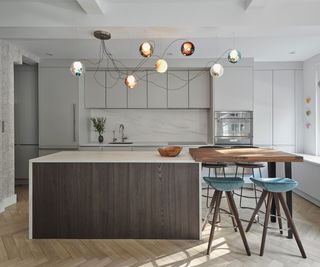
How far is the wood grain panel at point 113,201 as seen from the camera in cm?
294

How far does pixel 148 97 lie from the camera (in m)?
5.64

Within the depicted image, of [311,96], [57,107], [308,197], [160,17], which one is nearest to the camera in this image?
[160,17]

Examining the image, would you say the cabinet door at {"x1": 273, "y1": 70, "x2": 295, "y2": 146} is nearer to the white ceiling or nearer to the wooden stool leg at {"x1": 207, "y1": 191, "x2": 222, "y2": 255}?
the white ceiling

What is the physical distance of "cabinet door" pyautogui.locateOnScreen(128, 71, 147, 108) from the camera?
563cm


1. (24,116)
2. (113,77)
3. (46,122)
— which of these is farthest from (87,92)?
(24,116)

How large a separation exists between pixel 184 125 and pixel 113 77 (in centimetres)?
180

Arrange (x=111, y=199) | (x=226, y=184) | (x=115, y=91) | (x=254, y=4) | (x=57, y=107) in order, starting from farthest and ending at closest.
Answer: (x=115, y=91) → (x=57, y=107) → (x=254, y=4) → (x=111, y=199) → (x=226, y=184)

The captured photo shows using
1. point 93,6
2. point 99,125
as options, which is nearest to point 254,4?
point 93,6

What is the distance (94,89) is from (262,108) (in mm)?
3493

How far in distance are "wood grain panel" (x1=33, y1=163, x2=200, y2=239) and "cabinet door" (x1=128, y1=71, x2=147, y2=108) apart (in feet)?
9.33

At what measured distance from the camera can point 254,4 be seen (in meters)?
3.11

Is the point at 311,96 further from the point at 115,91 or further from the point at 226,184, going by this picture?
the point at 115,91

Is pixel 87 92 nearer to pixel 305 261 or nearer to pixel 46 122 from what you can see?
pixel 46 122

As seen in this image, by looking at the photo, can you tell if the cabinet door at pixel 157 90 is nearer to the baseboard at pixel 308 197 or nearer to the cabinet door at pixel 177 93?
the cabinet door at pixel 177 93
